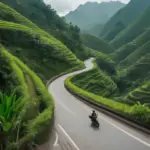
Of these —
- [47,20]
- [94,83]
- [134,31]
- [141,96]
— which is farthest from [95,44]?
[141,96]

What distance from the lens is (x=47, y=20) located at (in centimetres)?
10869

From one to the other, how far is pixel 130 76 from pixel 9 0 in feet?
147

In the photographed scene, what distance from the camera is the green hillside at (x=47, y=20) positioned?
9538 cm

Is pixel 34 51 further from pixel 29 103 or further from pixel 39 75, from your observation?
pixel 29 103

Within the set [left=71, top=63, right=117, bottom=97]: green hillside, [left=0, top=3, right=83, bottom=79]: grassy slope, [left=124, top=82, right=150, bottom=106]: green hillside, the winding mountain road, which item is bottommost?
[left=71, top=63, right=117, bottom=97]: green hillside

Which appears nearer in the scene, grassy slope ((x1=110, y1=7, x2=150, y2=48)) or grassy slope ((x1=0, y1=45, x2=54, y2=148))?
grassy slope ((x1=0, y1=45, x2=54, y2=148))

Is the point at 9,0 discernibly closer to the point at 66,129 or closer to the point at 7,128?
the point at 66,129

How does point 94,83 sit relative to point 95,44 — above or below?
above

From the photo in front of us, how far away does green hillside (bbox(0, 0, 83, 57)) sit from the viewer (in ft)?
313

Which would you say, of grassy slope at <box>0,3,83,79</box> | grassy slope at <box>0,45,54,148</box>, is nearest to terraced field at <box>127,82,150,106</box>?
grassy slope at <box>0,3,83,79</box>

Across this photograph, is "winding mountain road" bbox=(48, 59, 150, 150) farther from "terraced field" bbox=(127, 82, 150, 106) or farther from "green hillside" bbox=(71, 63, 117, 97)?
"green hillside" bbox=(71, 63, 117, 97)

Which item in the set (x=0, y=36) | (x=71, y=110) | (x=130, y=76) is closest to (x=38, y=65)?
(x=0, y=36)

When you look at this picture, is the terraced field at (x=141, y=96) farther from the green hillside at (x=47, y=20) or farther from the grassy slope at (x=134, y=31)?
the grassy slope at (x=134, y=31)

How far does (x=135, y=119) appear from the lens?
16.1m
